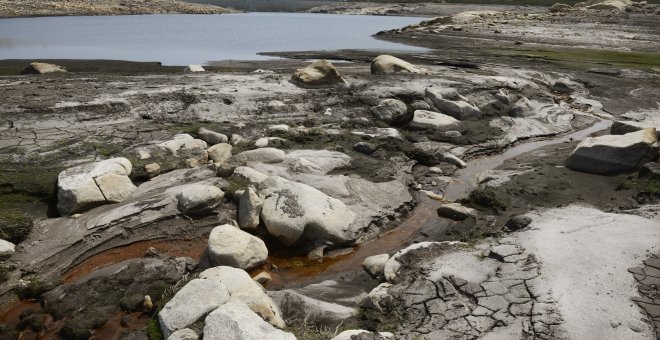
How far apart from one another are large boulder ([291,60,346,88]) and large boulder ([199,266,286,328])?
33.4ft

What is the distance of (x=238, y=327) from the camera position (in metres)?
4.99

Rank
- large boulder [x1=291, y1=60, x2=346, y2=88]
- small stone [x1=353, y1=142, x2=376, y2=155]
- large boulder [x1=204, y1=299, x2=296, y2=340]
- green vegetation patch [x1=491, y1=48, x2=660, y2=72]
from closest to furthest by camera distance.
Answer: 1. large boulder [x1=204, y1=299, x2=296, y2=340]
2. small stone [x1=353, y1=142, x2=376, y2=155]
3. large boulder [x1=291, y1=60, x2=346, y2=88]
4. green vegetation patch [x1=491, y1=48, x2=660, y2=72]

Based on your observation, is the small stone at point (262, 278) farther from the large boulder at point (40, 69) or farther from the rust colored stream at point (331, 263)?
the large boulder at point (40, 69)

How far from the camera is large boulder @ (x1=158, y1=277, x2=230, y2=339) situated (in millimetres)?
5363

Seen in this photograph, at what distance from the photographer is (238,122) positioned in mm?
12859

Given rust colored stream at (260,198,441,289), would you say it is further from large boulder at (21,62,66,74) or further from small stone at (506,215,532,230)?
large boulder at (21,62,66,74)

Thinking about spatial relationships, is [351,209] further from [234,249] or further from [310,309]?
[310,309]

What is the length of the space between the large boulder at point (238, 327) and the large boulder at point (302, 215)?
2.93 m

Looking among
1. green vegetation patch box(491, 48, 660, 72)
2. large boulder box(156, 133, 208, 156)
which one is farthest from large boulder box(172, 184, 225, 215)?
green vegetation patch box(491, 48, 660, 72)

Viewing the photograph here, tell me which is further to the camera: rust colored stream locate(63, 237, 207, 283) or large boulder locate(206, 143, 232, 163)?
large boulder locate(206, 143, 232, 163)

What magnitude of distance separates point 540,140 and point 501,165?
2.86 metres

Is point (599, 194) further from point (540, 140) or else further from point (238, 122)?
point (238, 122)

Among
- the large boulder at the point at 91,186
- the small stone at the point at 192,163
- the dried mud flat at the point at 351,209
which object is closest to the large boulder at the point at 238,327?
the dried mud flat at the point at 351,209

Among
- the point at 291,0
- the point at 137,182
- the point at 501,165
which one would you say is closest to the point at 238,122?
the point at 137,182
